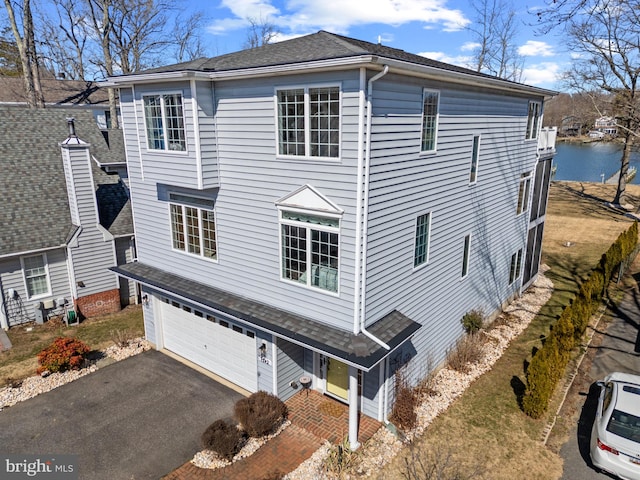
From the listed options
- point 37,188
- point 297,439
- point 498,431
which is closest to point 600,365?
point 498,431

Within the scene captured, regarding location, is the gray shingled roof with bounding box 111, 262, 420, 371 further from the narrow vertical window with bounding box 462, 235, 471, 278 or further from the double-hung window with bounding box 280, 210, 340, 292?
the narrow vertical window with bounding box 462, 235, 471, 278

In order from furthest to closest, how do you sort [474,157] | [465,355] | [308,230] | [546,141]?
[546,141]
[465,355]
[474,157]
[308,230]

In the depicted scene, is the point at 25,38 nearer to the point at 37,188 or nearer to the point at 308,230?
the point at 37,188

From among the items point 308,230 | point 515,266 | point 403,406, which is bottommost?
point 403,406

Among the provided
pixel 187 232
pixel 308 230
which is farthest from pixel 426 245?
pixel 187 232

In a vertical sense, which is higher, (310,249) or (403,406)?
(310,249)

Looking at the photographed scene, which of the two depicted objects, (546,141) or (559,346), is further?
(546,141)

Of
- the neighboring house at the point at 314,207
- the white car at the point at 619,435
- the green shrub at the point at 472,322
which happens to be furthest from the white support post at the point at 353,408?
the green shrub at the point at 472,322

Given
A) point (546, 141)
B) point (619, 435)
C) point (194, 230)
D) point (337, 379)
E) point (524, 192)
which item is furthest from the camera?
point (546, 141)

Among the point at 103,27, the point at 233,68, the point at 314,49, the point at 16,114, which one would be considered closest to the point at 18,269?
the point at 16,114
